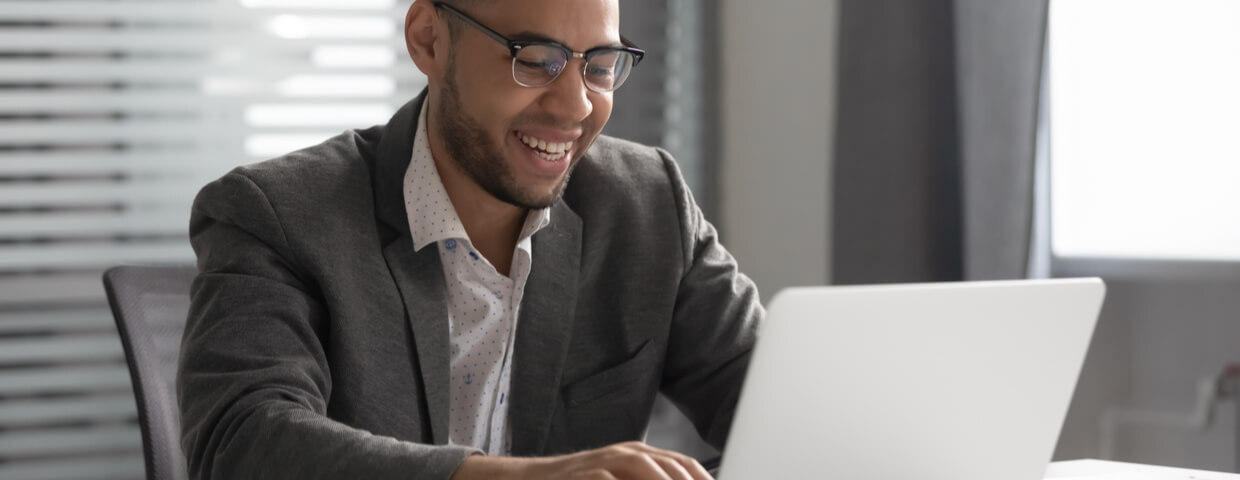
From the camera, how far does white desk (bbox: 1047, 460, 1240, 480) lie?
1.14m

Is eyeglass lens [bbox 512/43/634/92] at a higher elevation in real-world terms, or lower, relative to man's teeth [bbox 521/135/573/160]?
higher

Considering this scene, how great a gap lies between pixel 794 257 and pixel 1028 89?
2.49 ft

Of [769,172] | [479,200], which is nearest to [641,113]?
[769,172]

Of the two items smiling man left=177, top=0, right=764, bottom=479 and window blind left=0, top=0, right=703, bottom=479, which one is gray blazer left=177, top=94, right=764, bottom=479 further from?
window blind left=0, top=0, right=703, bottom=479

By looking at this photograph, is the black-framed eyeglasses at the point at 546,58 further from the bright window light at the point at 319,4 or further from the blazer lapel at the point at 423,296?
the bright window light at the point at 319,4

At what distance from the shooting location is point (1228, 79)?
6.57 ft

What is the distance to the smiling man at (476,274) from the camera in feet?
3.62

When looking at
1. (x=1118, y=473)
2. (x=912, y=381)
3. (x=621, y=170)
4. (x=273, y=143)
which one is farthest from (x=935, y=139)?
(x=912, y=381)

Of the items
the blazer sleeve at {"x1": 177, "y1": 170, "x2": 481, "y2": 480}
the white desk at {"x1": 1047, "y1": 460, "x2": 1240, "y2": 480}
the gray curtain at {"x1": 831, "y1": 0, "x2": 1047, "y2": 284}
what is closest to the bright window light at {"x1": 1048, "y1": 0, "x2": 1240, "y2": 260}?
the gray curtain at {"x1": 831, "y1": 0, "x2": 1047, "y2": 284}

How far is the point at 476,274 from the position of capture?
129cm

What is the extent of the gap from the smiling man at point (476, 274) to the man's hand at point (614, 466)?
22cm

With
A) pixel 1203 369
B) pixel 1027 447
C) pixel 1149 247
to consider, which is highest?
pixel 1027 447

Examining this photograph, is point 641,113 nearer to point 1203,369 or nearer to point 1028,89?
point 1028,89

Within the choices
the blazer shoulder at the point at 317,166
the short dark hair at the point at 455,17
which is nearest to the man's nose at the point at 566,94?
the short dark hair at the point at 455,17
